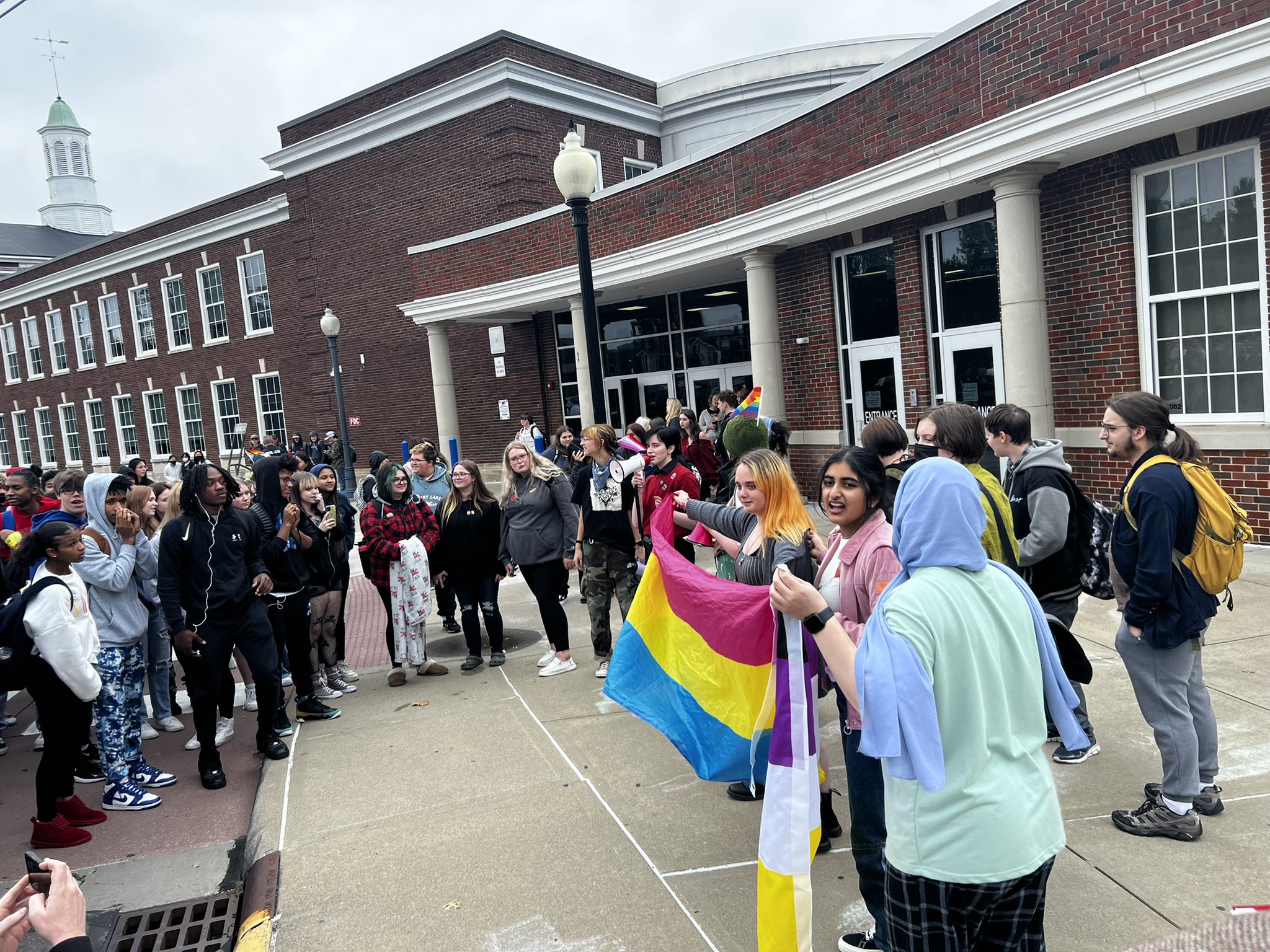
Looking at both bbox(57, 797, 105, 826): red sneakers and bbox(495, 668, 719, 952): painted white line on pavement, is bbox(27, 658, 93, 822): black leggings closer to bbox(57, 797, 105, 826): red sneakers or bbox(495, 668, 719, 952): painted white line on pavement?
bbox(57, 797, 105, 826): red sneakers

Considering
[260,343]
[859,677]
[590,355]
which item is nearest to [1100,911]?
[859,677]

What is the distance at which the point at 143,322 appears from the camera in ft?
107

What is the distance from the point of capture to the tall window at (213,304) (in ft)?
96.6

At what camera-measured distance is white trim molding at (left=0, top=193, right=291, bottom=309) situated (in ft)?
88.6

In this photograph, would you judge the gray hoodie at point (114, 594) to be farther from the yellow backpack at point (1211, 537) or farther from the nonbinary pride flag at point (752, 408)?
the yellow backpack at point (1211, 537)

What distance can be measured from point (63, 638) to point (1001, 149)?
957cm

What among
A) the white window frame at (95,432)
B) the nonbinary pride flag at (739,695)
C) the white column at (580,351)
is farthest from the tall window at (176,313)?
the nonbinary pride flag at (739,695)

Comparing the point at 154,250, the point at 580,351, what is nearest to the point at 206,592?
the point at 580,351

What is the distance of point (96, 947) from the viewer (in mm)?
3752

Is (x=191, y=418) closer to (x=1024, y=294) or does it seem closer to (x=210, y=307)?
(x=210, y=307)

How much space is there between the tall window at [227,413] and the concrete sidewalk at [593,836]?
87.0ft

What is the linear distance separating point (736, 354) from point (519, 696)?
12.3 meters

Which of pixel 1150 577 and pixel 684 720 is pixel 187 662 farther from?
pixel 1150 577

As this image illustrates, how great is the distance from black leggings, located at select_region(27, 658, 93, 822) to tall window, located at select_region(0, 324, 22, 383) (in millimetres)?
42717
